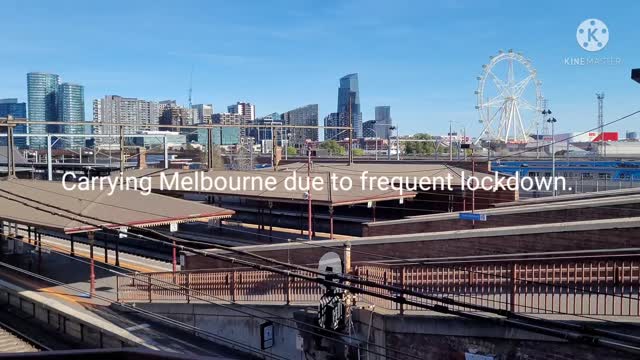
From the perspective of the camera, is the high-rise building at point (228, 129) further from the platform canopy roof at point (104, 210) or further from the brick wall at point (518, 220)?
the brick wall at point (518, 220)

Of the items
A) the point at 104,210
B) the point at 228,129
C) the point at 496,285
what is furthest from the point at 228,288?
→ the point at 228,129

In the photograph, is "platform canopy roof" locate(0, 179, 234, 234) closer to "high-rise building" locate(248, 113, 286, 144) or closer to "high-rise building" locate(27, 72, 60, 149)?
"high-rise building" locate(248, 113, 286, 144)

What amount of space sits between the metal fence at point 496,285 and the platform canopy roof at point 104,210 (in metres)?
3.58

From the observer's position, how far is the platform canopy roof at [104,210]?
55.2ft

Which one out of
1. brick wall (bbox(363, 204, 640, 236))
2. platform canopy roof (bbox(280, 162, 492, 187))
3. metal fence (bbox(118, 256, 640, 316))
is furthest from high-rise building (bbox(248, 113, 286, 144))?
metal fence (bbox(118, 256, 640, 316))

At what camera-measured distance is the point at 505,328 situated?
30.4 feet

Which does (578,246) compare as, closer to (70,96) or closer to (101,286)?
(101,286)

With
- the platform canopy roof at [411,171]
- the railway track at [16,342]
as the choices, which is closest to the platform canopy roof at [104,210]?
the railway track at [16,342]

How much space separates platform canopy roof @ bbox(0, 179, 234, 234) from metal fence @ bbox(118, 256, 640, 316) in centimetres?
358

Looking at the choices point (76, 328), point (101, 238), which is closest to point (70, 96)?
point (101, 238)

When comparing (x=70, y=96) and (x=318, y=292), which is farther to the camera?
(x=70, y=96)

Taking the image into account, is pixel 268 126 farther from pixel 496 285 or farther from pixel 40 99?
pixel 40 99

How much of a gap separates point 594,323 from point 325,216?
58.4 ft

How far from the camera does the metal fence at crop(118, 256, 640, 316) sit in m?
9.56
